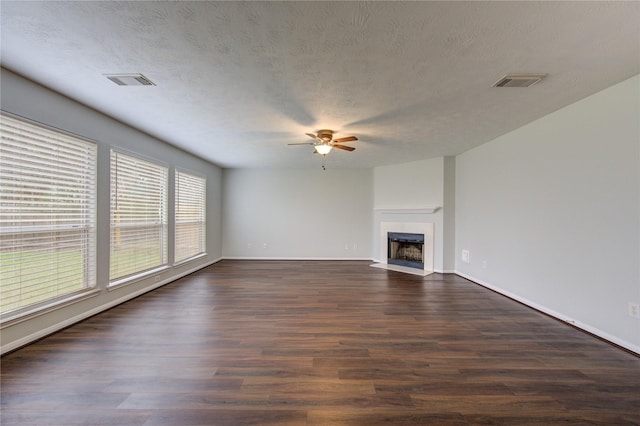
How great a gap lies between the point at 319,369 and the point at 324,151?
275 cm

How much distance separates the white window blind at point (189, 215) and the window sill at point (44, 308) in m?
1.87

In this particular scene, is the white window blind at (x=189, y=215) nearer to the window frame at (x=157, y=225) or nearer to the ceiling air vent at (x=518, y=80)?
the window frame at (x=157, y=225)

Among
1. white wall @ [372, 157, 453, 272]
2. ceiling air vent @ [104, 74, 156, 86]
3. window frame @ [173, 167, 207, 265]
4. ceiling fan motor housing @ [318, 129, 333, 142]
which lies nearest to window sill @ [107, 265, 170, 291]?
window frame @ [173, 167, 207, 265]

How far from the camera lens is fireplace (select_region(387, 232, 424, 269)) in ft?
18.8

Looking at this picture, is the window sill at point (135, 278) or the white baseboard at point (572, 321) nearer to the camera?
the white baseboard at point (572, 321)

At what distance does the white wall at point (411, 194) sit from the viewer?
531cm

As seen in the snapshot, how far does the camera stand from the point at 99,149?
3.05 meters

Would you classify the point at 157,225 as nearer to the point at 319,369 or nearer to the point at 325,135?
the point at 325,135

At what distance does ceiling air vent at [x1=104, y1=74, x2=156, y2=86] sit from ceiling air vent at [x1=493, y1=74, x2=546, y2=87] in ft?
10.6

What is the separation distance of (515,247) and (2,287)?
586 centimetres

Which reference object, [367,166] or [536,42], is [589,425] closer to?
[536,42]

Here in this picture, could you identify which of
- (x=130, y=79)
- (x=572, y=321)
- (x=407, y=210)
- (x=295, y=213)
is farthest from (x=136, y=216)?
(x=572, y=321)

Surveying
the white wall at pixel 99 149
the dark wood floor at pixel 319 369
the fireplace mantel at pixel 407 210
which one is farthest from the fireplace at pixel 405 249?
the white wall at pixel 99 149

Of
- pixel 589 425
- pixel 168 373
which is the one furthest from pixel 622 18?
pixel 168 373
